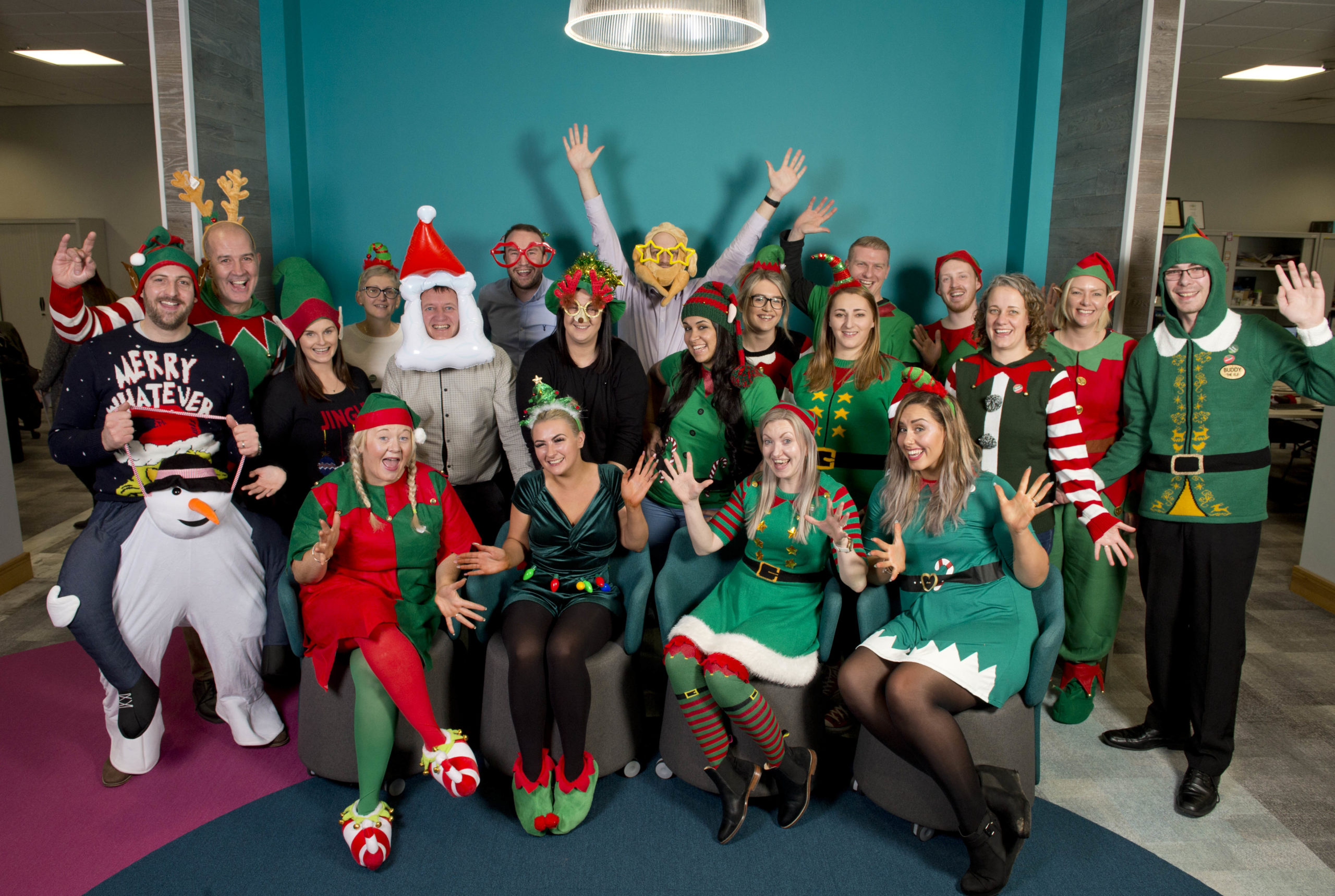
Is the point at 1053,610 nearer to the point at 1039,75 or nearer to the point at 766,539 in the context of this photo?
the point at 766,539

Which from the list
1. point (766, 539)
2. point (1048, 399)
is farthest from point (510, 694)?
point (1048, 399)

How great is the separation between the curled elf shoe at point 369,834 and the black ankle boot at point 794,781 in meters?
1.18

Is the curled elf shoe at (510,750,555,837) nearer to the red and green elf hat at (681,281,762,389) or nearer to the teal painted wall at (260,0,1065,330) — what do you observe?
the red and green elf hat at (681,281,762,389)

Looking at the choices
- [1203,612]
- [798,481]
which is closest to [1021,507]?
[798,481]

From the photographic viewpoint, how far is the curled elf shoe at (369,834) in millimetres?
2416

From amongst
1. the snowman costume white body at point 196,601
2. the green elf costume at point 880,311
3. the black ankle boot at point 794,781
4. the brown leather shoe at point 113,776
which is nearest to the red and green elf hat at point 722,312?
the green elf costume at point 880,311

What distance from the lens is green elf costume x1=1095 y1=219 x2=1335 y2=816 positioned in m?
2.72

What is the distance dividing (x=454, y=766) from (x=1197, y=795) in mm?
2392

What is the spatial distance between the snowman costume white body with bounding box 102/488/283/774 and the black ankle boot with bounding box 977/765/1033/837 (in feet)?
8.09

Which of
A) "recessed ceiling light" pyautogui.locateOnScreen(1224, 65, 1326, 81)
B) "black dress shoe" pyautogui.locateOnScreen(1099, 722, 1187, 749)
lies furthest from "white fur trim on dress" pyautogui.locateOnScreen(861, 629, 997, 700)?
"recessed ceiling light" pyautogui.locateOnScreen(1224, 65, 1326, 81)

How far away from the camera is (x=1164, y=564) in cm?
287

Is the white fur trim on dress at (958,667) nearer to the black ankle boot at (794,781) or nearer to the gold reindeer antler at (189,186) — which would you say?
the black ankle boot at (794,781)

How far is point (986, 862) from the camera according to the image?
233 centimetres

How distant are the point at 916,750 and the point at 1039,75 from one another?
3497 mm
